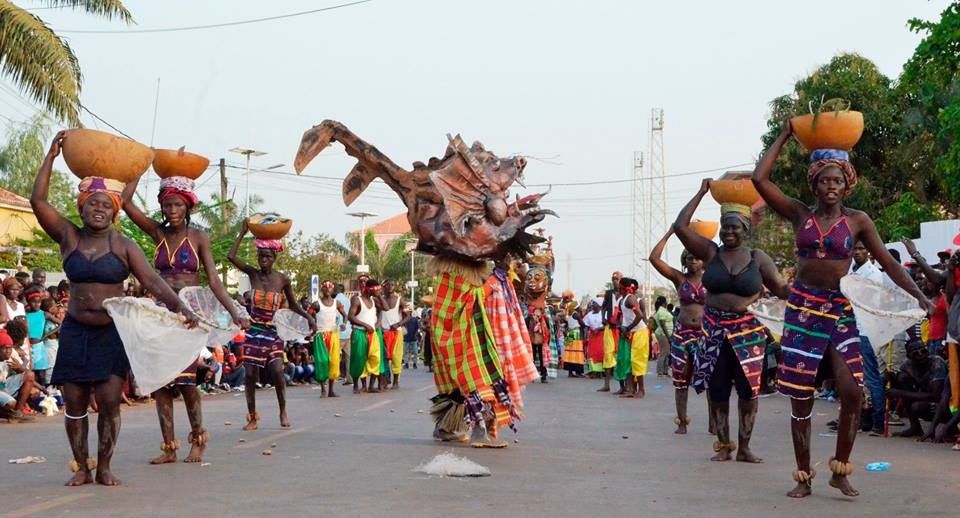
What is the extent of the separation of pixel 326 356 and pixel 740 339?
10982mm

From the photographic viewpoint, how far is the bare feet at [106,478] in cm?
799

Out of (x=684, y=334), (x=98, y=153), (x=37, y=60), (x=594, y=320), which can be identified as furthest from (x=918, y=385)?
(x=37, y=60)

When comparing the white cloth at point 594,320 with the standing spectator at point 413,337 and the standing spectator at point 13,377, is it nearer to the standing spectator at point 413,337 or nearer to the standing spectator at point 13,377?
the standing spectator at point 413,337

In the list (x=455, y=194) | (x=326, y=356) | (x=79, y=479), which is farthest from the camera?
(x=326, y=356)

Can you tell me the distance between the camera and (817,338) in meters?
7.80

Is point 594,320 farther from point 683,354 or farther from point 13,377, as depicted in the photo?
point 13,377

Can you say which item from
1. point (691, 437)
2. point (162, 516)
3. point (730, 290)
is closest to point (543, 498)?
point (162, 516)

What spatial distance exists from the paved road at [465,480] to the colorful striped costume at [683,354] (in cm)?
58

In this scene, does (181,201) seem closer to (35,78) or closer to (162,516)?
(162,516)

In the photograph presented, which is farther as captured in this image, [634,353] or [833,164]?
[634,353]

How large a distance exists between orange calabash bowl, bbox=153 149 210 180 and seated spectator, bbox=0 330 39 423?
17.3ft

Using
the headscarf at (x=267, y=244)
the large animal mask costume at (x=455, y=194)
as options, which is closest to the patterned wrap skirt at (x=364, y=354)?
the headscarf at (x=267, y=244)

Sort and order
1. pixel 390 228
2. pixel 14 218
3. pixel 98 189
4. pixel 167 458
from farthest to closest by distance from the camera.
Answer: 1. pixel 390 228
2. pixel 14 218
3. pixel 167 458
4. pixel 98 189

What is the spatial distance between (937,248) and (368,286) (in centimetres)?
919
